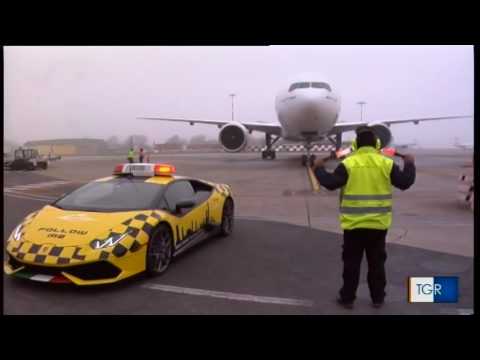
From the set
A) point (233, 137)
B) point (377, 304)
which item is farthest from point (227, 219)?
point (233, 137)

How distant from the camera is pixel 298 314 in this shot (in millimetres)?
3994

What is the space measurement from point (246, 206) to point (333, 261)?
4.86m

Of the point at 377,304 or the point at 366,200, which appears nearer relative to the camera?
the point at 366,200

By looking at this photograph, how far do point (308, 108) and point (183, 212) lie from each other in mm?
14853

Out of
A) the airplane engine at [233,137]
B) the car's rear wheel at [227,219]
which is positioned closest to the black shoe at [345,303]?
the car's rear wheel at [227,219]

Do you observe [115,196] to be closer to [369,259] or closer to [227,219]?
[227,219]

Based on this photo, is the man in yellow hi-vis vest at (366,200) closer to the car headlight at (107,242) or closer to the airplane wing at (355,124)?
Answer: the car headlight at (107,242)

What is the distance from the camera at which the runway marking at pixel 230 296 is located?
4.29 meters

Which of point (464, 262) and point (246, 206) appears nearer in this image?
point (464, 262)

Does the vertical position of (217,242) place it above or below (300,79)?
below

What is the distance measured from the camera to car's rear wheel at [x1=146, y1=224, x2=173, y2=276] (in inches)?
191

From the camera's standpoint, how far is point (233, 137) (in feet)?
83.9
